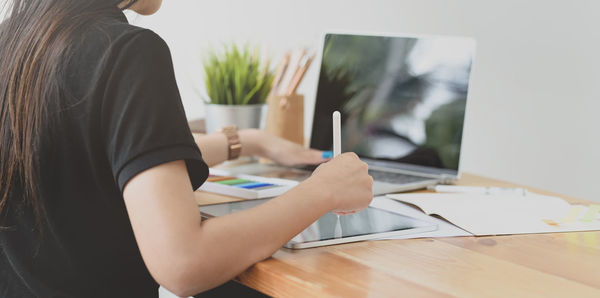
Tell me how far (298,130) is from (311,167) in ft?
0.67

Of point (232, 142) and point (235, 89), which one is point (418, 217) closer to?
point (232, 142)

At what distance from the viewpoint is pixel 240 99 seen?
1.47 m

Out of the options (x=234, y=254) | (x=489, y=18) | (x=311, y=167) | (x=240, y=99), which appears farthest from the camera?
(x=489, y=18)

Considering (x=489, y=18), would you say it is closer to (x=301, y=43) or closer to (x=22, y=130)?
(x=301, y=43)

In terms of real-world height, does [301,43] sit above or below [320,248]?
above

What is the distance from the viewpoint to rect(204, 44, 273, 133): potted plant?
1440 millimetres

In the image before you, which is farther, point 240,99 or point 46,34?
point 240,99

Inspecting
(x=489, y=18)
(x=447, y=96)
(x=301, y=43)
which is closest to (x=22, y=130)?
(x=447, y=96)

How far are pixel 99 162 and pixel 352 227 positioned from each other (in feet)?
1.10

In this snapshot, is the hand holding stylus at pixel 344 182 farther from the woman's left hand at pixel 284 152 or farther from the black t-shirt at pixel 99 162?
the woman's left hand at pixel 284 152

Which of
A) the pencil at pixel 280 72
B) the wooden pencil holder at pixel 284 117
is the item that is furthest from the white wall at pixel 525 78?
the wooden pencil holder at pixel 284 117

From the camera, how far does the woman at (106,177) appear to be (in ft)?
2.06

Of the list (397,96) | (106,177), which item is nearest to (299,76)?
(397,96)

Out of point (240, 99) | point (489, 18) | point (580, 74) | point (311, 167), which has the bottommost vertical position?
point (311, 167)
